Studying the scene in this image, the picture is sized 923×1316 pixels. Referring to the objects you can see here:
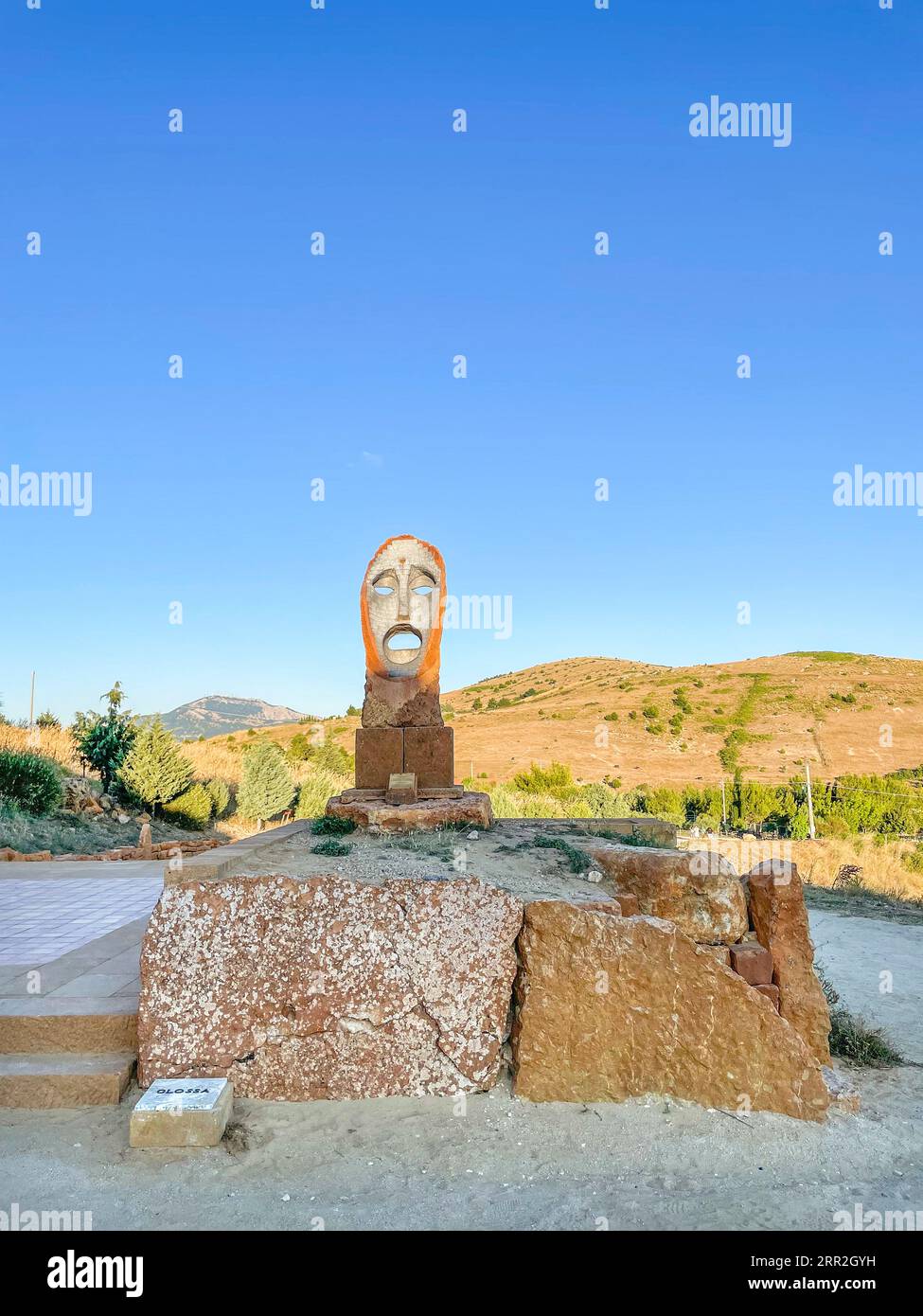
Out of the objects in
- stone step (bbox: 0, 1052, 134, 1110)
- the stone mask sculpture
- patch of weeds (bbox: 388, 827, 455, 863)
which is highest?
the stone mask sculpture

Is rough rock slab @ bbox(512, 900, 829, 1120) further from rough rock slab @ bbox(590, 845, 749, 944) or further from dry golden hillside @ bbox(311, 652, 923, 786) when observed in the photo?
dry golden hillside @ bbox(311, 652, 923, 786)

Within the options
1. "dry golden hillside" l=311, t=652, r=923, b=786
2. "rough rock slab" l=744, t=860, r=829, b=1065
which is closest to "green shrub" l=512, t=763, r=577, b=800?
"dry golden hillside" l=311, t=652, r=923, b=786

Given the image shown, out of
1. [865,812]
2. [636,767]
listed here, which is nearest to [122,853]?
[865,812]

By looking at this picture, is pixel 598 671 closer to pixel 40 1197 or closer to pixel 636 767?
pixel 636 767

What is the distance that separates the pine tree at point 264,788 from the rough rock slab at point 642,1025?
43.5ft

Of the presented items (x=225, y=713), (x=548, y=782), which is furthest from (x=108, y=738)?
(x=225, y=713)

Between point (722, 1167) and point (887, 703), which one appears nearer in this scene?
point (722, 1167)

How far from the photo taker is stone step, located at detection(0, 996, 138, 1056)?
378cm

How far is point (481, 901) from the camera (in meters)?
3.82

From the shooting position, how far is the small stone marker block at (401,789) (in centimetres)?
673

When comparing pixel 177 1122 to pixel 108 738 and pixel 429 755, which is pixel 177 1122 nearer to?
pixel 429 755

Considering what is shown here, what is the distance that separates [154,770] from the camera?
1488 centimetres

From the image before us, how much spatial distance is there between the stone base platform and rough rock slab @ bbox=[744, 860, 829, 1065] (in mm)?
2598
